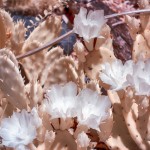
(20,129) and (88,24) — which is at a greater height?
(88,24)

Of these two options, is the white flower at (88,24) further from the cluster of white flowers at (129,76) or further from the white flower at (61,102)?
the white flower at (61,102)

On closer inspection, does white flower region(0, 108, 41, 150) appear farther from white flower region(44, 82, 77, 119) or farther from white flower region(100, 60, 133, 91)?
white flower region(100, 60, 133, 91)

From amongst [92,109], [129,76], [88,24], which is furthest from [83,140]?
[88,24]

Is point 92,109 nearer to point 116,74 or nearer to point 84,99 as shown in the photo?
point 84,99

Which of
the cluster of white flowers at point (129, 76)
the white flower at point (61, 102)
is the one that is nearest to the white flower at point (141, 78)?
the cluster of white flowers at point (129, 76)

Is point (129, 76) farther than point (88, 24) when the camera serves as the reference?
No
